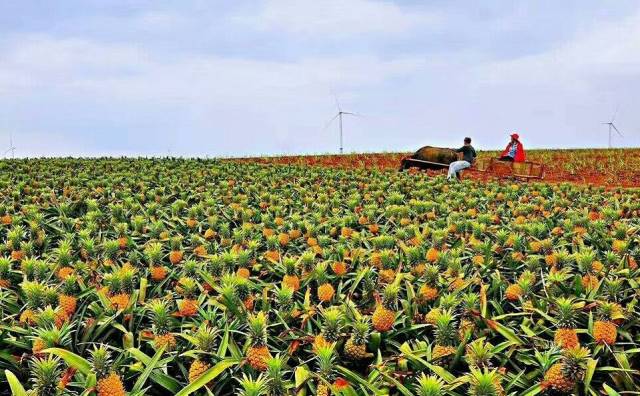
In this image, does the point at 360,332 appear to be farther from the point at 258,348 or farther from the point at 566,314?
the point at 566,314

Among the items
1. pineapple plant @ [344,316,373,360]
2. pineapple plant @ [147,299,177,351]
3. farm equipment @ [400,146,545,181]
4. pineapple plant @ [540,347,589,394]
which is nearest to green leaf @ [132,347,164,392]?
pineapple plant @ [147,299,177,351]

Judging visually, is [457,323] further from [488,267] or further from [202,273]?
[202,273]

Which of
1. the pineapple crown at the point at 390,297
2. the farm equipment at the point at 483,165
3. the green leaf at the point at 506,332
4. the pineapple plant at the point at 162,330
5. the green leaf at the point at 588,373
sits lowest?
the green leaf at the point at 588,373

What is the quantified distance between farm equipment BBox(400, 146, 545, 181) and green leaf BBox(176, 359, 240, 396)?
15.2 meters

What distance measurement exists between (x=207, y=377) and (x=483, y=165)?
16876mm

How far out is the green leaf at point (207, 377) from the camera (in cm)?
262

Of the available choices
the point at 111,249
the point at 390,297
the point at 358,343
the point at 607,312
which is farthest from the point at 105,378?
the point at 607,312

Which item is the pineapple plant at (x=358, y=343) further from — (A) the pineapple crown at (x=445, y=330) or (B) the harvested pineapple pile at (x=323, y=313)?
(A) the pineapple crown at (x=445, y=330)

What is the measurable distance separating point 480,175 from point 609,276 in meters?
16.7

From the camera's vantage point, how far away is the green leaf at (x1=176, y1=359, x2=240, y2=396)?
8.60ft

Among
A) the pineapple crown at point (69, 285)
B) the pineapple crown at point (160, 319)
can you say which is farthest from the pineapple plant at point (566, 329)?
the pineapple crown at point (69, 285)

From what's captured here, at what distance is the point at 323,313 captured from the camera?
3158mm

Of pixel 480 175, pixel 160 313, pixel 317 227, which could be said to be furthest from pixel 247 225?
pixel 480 175

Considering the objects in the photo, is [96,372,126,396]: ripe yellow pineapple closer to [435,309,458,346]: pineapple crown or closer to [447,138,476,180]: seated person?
[435,309,458,346]: pineapple crown
